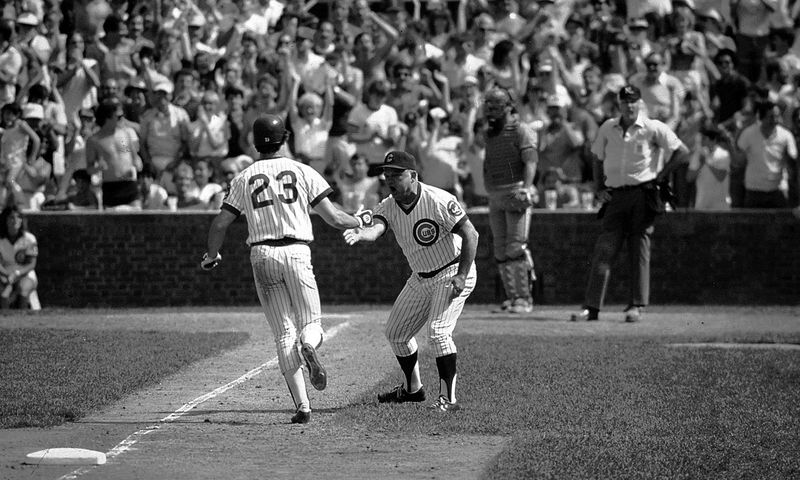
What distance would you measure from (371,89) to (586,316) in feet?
16.7

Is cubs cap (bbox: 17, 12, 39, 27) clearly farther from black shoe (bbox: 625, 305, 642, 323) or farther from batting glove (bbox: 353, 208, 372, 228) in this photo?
batting glove (bbox: 353, 208, 372, 228)

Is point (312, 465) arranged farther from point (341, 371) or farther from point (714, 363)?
point (714, 363)

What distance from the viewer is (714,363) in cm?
1162

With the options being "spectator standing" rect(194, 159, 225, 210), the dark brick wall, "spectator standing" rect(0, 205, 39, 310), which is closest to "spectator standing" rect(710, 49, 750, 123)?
the dark brick wall

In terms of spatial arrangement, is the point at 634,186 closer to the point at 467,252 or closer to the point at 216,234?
the point at 467,252

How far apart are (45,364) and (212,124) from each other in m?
7.19

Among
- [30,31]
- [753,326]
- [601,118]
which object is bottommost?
[753,326]

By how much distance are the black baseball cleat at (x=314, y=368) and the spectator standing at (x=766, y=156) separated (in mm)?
10471

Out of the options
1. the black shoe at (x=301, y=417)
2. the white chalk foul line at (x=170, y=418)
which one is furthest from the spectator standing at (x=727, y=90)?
the black shoe at (x=301, y=417)

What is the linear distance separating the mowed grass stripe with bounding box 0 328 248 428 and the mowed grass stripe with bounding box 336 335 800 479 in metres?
1.94

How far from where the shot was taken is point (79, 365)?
11.4 metres

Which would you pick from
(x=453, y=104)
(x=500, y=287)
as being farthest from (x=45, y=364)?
(x=453, y=104)

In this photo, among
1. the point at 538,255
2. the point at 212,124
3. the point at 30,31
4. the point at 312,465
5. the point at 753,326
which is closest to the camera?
the point at 312,465

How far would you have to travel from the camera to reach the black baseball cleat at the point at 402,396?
31.5 ft
